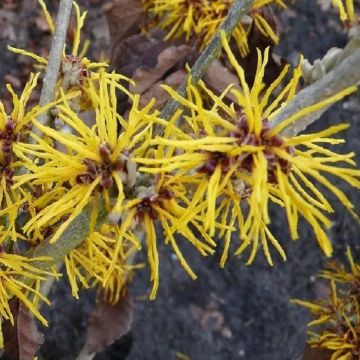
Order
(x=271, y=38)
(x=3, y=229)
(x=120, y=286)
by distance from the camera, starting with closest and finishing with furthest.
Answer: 1. (x=3, y=229)
2. (x=271, y=38)
3. (x=120, y=286)

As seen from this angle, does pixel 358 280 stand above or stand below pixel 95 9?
below

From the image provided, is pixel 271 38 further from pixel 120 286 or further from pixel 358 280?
pixel 120 286

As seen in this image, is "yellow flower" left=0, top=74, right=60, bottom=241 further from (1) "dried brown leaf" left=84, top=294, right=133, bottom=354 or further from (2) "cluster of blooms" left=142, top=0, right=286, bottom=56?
(1) "dried brown leaf" left=84, top=294, right=133, bottom=354

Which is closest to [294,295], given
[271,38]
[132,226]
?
[271,38]

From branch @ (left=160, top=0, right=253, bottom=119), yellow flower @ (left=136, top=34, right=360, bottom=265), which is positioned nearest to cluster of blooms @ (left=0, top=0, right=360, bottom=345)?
yellow flower @ (left=136, top=34, right=360, bottom=265)

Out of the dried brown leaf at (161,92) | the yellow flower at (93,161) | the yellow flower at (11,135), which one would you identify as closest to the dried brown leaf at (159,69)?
the dried brown leaf at (161,92)

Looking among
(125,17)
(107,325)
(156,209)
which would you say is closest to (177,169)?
(156,209)

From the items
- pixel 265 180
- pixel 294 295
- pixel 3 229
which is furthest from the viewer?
pixel 294 295
